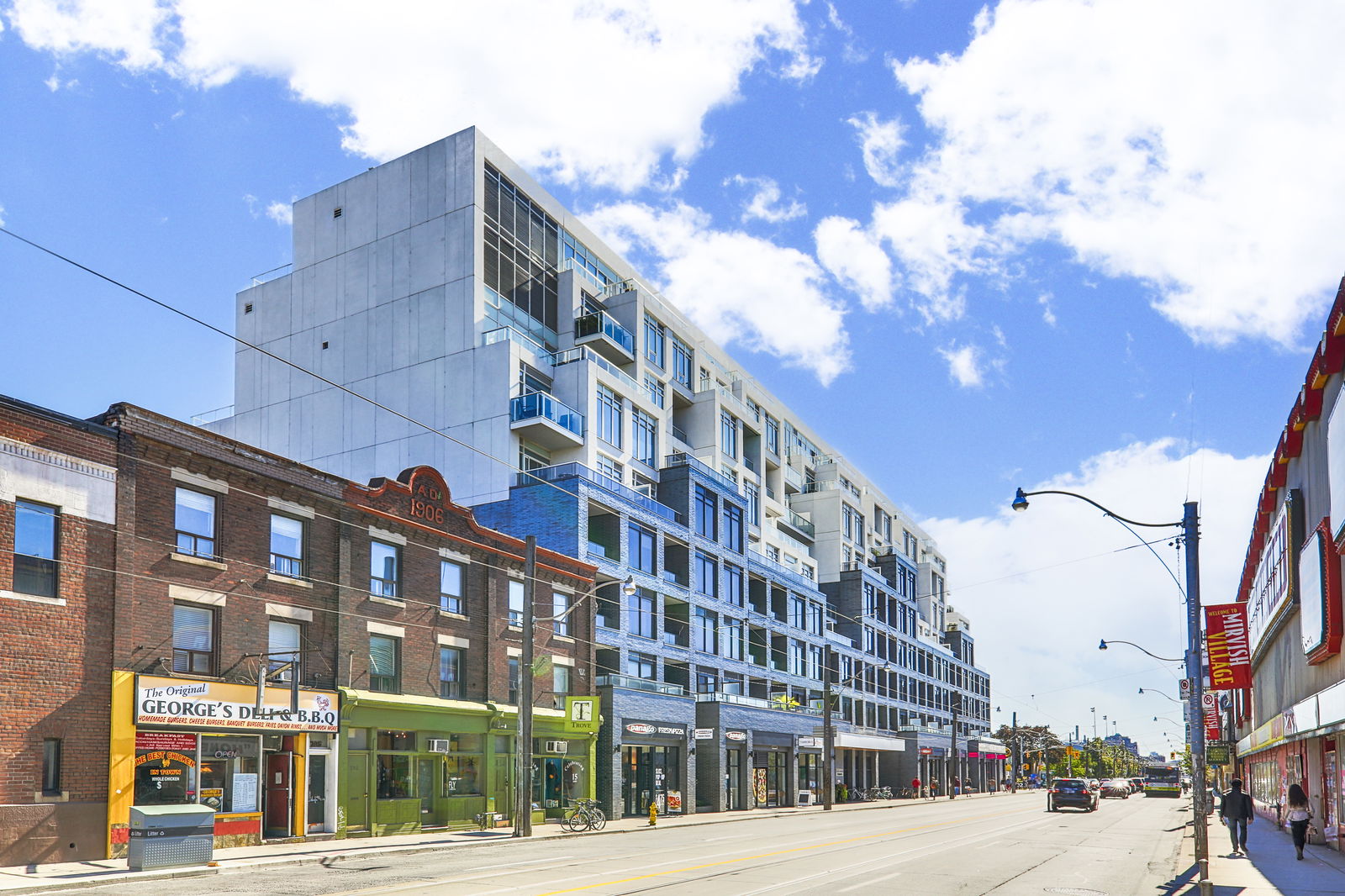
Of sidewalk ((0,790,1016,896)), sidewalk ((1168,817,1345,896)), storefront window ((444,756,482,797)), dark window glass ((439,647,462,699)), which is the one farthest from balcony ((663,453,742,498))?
sidewalk ((1168,817,1345,896))

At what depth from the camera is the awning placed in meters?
76.6

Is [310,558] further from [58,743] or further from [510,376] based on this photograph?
[510,376]

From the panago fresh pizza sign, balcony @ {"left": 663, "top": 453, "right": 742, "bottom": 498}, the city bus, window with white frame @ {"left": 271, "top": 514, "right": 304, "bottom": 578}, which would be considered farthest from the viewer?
the city bus

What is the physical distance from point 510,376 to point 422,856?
28021mm

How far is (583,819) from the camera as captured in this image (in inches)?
Answer: 1526

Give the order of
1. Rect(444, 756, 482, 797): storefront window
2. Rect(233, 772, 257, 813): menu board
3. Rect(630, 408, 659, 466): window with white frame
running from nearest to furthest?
Rect(233, 772, 257, 813): menu board, Rect(444, 756, 482, 797): storefront window, Rect(630, 408, 659, 466): window with white frame

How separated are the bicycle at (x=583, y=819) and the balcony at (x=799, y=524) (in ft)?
151

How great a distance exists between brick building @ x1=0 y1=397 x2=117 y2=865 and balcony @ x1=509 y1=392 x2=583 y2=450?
25808 mm

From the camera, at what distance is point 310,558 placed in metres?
32.7

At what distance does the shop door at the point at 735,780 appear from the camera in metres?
58.4

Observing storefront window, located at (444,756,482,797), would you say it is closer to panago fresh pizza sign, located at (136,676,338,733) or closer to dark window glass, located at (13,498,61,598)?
panago fresh pizza sign, located at (136,676,338,733)

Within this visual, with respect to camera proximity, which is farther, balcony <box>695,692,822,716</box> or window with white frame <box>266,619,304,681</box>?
balcony <box>695,692,822,716</box>

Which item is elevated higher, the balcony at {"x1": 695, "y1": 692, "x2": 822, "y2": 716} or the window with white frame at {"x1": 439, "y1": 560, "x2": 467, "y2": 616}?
the window with white frame at {"x1": 439, "y1": 560, "x2": 467, "y2": 616}

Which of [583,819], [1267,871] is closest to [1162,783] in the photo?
[583,819]
